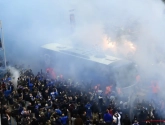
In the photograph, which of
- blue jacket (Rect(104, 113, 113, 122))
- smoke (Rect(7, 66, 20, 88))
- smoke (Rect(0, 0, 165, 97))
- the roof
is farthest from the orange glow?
blue jacket (Rect(104, 113, 113, 122))

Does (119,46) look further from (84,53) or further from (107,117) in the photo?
(107,117)

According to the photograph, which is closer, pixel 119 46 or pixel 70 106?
pixel 70 106

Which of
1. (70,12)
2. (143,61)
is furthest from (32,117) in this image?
(70,12)

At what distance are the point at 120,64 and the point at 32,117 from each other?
20.0 feet

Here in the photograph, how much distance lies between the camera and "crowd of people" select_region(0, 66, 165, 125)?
11.2m

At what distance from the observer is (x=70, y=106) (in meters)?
12.1

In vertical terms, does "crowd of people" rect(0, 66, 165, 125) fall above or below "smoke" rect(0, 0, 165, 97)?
below

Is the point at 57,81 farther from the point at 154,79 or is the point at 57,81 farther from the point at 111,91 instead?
the point at 154,79

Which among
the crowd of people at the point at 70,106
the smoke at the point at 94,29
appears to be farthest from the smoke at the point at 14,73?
the smoke at the point at 94,29

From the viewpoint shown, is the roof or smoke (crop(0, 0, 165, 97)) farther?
the roof

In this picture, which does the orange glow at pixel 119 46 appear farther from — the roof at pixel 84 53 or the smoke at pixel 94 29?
the roof at pixel 84 53

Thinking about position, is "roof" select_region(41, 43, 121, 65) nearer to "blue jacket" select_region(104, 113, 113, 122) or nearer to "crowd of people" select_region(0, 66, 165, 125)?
"crowd of people" select_region(0, 66, 165, 125)

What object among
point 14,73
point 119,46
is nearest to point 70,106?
point 14,73

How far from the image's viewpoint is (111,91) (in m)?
15.0
